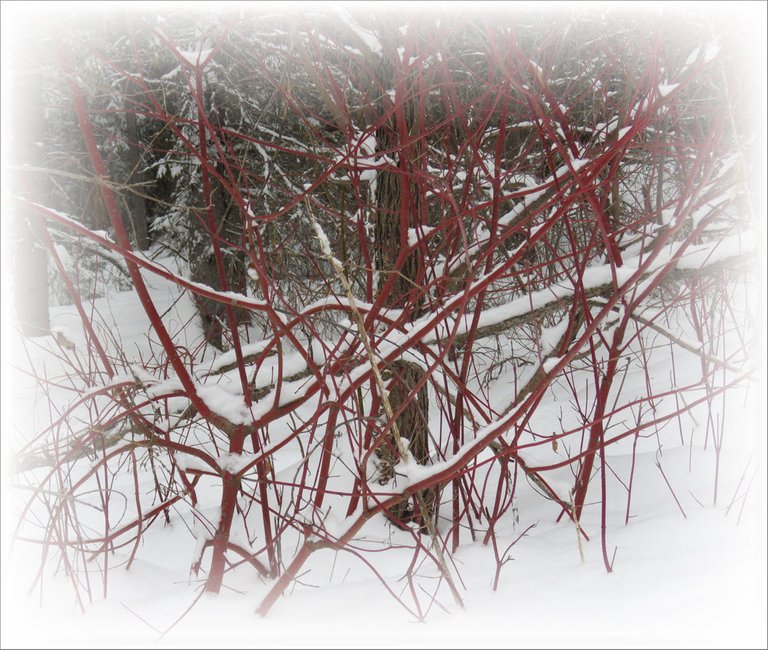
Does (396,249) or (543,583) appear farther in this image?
(396,249)

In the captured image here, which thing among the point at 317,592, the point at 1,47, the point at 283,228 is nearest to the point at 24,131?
the point at 283,228

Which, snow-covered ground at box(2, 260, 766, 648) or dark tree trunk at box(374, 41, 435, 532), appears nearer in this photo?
snow-covered ground at box(2, 260, 766, 648)

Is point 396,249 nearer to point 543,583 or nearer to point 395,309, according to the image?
point 395,309

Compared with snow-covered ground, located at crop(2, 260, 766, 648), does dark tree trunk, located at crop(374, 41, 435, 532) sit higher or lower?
higher

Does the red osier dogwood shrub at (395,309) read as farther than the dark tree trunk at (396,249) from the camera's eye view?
No

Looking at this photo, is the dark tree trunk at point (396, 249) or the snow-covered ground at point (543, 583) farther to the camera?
the dark tree trunk at point (396, 249)

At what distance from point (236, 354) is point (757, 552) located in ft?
4.97

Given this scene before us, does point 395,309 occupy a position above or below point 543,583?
above

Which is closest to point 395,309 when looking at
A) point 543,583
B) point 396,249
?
point 396,249

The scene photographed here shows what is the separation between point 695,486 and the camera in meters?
2.09

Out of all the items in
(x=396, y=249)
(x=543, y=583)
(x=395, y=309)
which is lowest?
(x=543, y=583)

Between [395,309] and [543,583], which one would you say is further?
[395,309]

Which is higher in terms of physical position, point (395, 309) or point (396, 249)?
point (396, 249)

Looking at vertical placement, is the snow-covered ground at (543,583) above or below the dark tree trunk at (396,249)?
below
